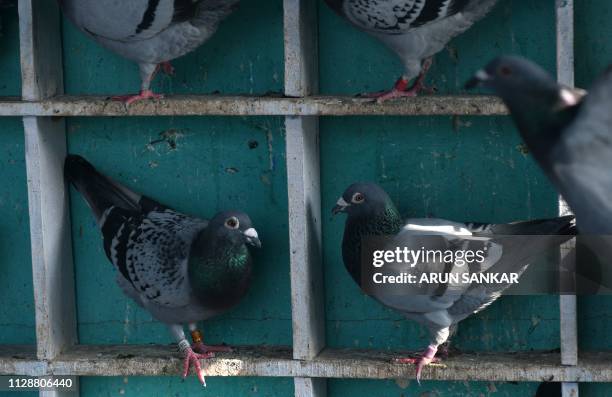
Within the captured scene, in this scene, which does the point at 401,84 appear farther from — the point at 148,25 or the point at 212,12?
the point at 148,25

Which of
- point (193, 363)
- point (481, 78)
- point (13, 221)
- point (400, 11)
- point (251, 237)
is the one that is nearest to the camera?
point (481, 78)

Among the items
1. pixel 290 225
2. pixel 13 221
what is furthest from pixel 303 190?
pixel 13 221

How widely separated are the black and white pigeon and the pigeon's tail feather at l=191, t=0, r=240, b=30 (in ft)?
4.17

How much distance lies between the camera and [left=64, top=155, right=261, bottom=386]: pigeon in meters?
2.45

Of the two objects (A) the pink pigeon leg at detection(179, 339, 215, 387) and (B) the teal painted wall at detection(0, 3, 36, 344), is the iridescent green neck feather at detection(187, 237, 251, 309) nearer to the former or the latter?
(A) the pink pigeon leg at detection(179, 339, 215, 387)

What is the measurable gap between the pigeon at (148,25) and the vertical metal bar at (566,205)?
71 centimetres

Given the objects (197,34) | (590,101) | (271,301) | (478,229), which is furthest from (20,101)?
(590,101)

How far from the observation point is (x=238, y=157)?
2613 mm

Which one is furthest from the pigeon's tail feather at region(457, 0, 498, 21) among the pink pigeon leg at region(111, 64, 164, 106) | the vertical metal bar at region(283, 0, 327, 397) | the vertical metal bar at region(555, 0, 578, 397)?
the pink pigeon leg at region(111, 64, 164, 106)

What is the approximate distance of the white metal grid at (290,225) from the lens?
7.74 feet

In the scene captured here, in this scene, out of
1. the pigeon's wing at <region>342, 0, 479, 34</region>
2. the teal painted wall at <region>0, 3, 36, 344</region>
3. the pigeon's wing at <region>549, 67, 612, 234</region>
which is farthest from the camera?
Result: the teal painted wall at <region>0, 3, 36, 344</region>

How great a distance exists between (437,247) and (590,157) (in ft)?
4.06

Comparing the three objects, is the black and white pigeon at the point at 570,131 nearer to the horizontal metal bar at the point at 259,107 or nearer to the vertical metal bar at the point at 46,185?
the horizontal metal bar at the point at 259,107

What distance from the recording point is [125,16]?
230cm
